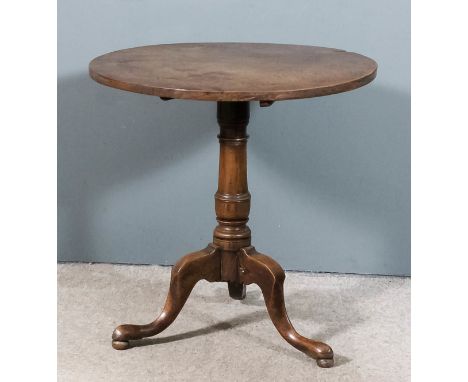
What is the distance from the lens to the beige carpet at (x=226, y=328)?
9.45ft

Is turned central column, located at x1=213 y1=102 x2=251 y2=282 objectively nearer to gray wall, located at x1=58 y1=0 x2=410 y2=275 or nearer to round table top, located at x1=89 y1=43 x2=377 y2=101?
round table top, located at x1=89 y1=43 x2=377 y2=101

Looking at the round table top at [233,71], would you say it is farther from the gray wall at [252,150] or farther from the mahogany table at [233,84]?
the gray wall at [252,150]

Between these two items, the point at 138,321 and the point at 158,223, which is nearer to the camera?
the point at 138,321

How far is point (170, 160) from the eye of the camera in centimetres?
352

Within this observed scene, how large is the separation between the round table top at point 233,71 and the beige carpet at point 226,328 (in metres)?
0.82

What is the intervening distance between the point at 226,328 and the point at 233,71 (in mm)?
863

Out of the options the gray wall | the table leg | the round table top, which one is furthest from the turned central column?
the gray wall

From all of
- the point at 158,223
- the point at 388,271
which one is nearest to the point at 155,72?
the point at 158,223

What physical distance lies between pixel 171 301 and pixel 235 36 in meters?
0.92

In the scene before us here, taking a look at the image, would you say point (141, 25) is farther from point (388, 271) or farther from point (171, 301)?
point (388, 271)

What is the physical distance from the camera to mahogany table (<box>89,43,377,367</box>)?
2650 millimetres

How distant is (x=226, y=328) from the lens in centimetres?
316

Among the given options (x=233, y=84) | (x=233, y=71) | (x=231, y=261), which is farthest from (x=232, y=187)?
(x=233, y=84)

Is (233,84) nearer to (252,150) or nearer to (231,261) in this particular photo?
(231,261)
